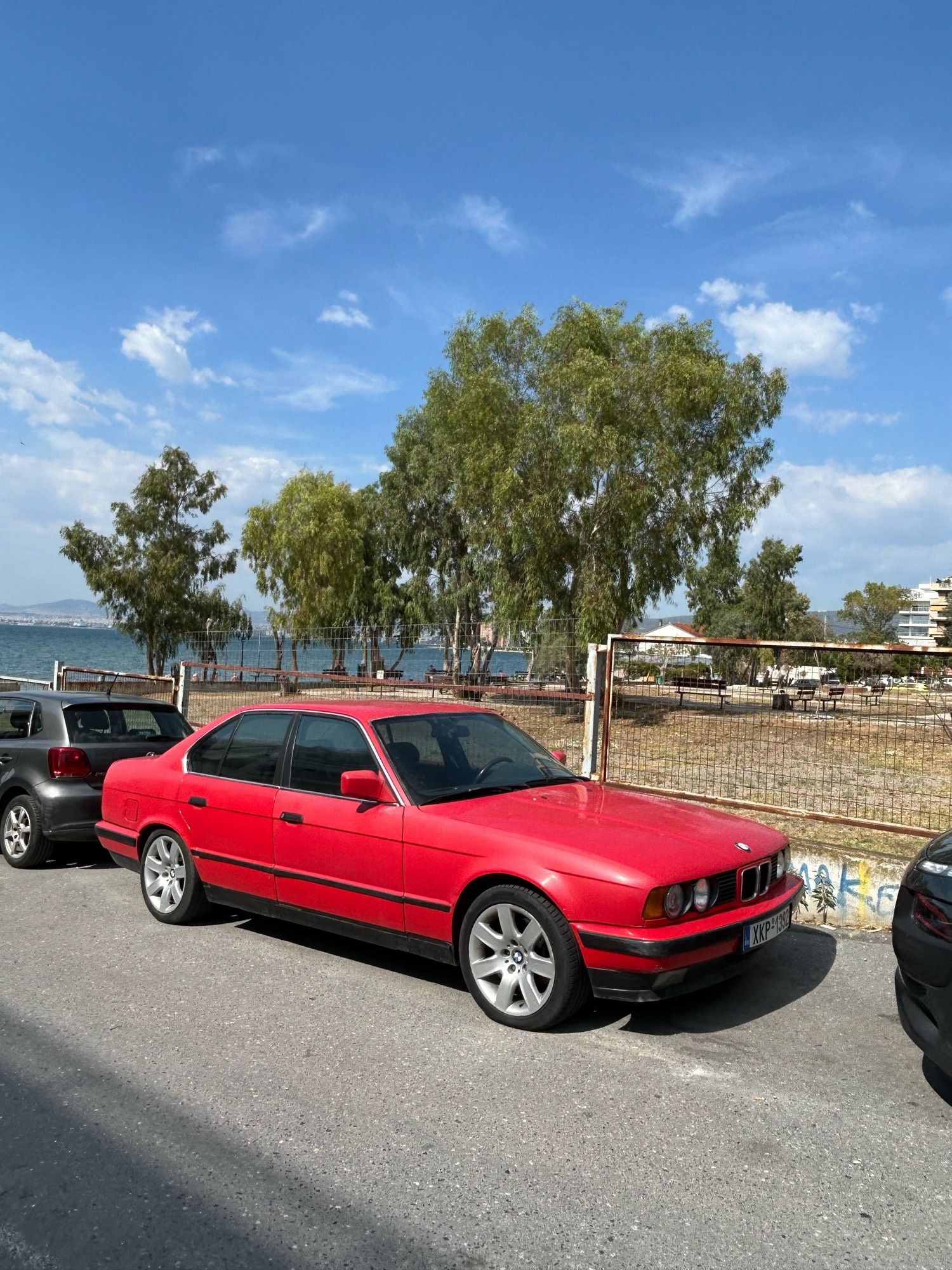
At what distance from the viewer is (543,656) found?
14414 millimetres

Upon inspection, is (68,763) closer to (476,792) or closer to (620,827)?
(476,792)

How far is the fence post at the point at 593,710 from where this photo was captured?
29.9 ft

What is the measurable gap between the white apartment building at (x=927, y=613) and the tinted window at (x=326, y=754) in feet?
274

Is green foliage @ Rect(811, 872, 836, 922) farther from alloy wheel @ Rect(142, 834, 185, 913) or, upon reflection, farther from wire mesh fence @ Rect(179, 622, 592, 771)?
alloy wheel @ Rect(142, 834, 185, 913)

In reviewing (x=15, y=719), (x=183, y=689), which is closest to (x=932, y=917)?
(x=15, y=719)

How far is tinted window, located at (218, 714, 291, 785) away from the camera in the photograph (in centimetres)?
591

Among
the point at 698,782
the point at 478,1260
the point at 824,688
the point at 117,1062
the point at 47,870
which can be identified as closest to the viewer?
the point at 478,1260

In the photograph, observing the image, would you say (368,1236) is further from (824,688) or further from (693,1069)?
(824,688)

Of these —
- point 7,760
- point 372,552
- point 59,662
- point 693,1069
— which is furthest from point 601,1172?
point 372,552

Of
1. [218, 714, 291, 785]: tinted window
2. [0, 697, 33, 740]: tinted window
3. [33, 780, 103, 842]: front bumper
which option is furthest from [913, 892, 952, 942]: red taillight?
[0, 697, 33, 740]: tinted window

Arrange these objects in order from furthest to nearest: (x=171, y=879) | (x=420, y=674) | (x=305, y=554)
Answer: (x=305, y=554)
(x=420, y=674)
(x=171, y=879)

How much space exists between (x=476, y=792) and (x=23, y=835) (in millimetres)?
4729

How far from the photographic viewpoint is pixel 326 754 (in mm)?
5645

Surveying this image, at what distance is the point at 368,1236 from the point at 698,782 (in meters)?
9.35
